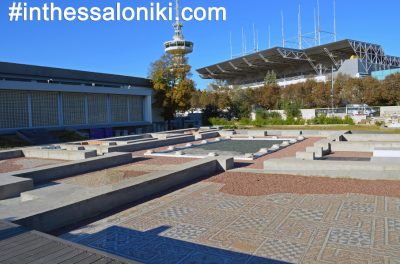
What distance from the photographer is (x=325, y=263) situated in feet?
15.9

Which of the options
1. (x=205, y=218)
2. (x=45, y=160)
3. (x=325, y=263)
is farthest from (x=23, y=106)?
(x=325, y=263)

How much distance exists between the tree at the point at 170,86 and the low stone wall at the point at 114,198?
98.7ft

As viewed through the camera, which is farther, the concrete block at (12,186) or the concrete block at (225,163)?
the concrete block at (225,163)

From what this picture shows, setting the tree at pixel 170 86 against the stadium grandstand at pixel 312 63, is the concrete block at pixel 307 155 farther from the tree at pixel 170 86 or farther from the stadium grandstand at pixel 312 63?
the stadium grandstand at pixel 312 63

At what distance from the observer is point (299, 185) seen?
9.41 meters

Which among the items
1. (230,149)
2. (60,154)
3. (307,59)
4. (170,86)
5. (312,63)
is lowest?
(230,149)

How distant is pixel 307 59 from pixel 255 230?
2791 inches

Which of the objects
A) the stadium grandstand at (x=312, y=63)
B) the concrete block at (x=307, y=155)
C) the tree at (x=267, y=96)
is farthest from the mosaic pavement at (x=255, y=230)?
the stadium grandstand at (x=312, y=63)

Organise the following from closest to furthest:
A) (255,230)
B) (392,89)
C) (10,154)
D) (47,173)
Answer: (255,230)
(47,173)
(10,154)
(392,89)

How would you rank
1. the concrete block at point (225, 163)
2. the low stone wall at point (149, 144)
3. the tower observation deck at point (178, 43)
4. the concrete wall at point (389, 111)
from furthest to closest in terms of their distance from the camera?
the tower observation deck at point (178, 43)
the concrete wall at point (389, 111)
the low stone wall at point (149, 144)
the concrete block at point (225, 163)

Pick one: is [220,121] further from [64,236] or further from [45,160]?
[64,236]

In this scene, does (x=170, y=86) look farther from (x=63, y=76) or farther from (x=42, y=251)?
(x=42, y=251)

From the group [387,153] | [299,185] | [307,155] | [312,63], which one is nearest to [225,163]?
[299,185]

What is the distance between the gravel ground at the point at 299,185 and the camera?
8.64 m
